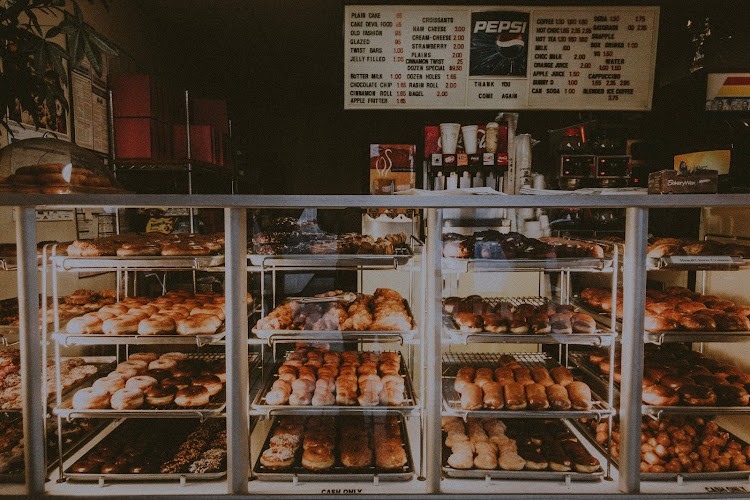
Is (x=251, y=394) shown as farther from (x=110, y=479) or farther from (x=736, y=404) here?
(x=736, y=404)

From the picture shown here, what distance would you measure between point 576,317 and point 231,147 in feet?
15.0

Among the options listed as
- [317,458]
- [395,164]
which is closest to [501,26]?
[395,164]

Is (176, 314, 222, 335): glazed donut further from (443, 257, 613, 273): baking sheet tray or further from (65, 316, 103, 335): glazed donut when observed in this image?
(443, 257, 613, 273): baking sheet tray

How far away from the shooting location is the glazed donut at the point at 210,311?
8.23 ft

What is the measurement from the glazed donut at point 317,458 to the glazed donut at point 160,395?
2.55 ft

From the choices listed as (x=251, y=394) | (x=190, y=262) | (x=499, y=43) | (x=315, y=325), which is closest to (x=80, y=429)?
(x=251, y=394)

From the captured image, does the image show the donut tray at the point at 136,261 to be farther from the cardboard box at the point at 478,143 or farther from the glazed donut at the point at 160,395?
the cardboard box at the point at 478,143

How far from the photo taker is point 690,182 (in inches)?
82.2

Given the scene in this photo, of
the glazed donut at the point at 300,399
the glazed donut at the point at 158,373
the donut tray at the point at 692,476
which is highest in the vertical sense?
the glazed donut at the point at 158,373

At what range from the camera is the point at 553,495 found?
2062 mm

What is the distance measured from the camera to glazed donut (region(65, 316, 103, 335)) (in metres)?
2.32

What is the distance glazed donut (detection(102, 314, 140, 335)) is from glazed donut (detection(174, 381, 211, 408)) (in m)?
0.41

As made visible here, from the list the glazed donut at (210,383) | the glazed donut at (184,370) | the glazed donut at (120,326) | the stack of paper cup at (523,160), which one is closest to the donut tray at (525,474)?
the glazed donut at (210,383)

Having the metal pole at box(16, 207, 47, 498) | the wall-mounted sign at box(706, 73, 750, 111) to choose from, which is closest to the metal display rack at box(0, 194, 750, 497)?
the metal pole at box(16, 207, 47, 498)
